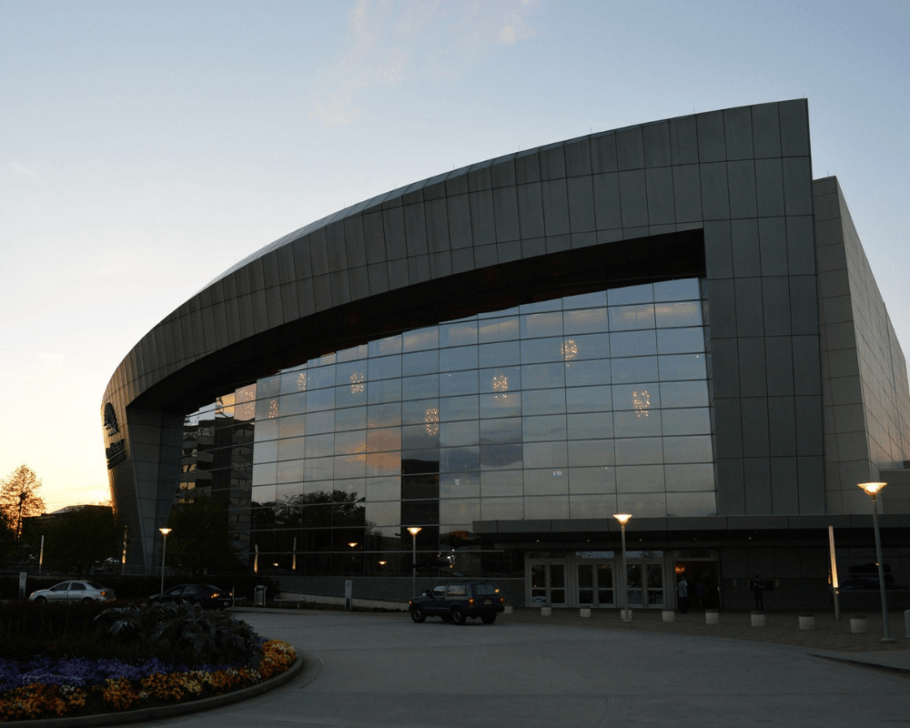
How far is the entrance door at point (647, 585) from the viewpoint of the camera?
39.5 metres

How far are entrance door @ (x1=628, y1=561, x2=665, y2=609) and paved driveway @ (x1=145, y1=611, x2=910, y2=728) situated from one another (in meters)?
16.1

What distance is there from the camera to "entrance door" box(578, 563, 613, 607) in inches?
1586

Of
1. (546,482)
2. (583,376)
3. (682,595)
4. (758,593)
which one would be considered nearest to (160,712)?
(682,595)

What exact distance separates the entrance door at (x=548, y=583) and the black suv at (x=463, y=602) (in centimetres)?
926

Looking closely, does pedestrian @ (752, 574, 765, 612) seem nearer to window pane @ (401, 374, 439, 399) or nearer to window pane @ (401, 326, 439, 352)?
window pane @ (401, 374, 439, 399)

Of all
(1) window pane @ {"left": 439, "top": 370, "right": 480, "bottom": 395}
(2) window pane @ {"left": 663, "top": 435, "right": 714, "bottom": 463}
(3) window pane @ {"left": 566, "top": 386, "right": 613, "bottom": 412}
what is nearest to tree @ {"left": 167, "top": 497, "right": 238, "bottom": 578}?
(1) window pane @ {"left": 439, "top": 370, "right": 480, "bottom": 395}

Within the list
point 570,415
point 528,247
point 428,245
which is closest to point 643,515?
point 570,415

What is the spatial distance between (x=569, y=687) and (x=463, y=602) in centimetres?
1670

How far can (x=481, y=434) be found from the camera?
42844 millimetres

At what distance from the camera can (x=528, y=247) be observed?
133 feet

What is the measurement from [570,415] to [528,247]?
27.3 feet

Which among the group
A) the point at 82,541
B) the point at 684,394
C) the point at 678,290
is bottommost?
the point at 82,541

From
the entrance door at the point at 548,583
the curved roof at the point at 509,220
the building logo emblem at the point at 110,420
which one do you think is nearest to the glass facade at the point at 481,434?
the entrance door at the point at 548,583

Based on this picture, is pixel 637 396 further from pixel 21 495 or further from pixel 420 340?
pixel 21 495
